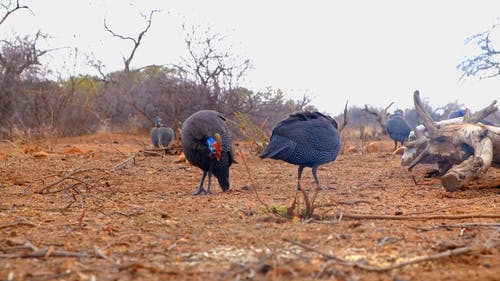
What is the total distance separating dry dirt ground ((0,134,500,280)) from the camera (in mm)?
2232

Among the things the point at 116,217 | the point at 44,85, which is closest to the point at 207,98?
the point at 44,85

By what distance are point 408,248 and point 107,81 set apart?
20185mm

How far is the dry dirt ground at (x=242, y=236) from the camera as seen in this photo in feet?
7.32

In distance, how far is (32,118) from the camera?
14.8 meters

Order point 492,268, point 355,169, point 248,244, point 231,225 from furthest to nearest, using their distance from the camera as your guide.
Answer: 1. point 355,169
2. point 231,225
3. point 248,244
4. point 492,268

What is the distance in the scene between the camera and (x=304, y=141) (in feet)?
18.7

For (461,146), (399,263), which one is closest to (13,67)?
(461,146)

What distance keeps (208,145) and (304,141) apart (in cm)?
99

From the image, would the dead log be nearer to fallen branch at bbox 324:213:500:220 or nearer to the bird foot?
fallen branch at bbox 324:213:500:220

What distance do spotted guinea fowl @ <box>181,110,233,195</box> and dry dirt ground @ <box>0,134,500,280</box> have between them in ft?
0.99

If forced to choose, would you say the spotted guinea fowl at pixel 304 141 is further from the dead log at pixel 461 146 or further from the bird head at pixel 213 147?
the dead log at pixel 461 146

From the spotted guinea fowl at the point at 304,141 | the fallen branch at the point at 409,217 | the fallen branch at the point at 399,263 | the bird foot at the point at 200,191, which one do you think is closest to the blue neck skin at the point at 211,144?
the bird foot at the point at 200,191

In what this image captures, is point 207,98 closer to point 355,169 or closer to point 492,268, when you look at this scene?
point 355,169

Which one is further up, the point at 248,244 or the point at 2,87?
the point at 2,87
